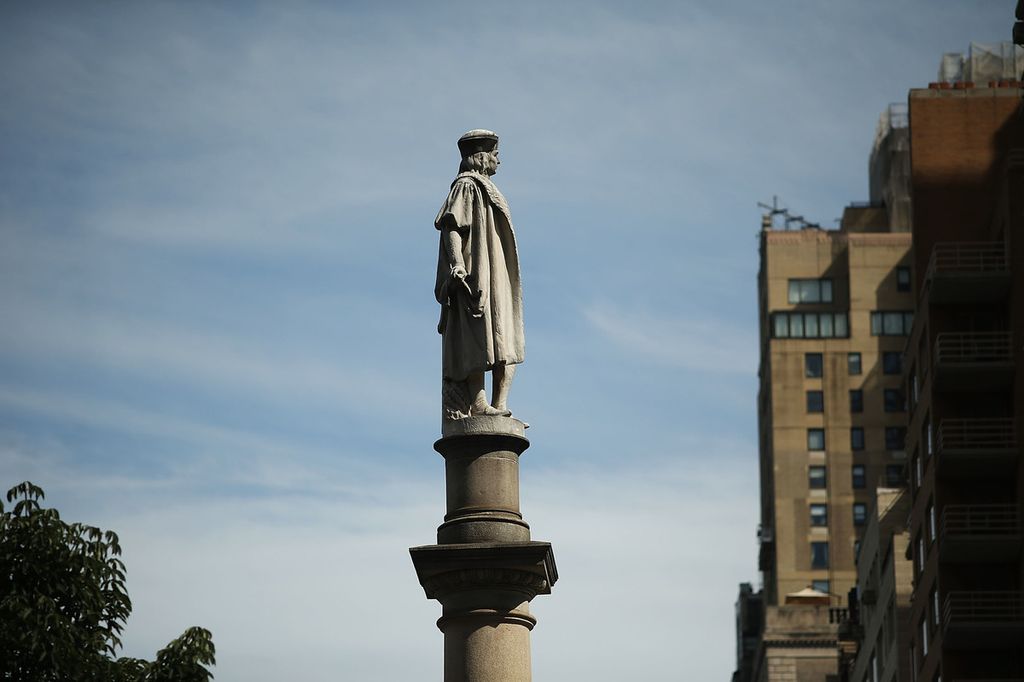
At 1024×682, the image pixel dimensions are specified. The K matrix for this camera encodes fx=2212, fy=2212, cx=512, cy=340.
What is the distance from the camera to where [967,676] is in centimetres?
8538

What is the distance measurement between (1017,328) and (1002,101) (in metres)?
19.4

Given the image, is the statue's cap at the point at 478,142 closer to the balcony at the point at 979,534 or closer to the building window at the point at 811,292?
the balcony at the point at 979,534

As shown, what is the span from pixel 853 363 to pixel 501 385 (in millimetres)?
151565

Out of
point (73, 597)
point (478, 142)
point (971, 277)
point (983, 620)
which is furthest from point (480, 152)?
point (971, 277)

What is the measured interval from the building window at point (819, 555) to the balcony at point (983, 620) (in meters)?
86.9

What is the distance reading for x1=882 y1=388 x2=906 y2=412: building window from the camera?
566 feet

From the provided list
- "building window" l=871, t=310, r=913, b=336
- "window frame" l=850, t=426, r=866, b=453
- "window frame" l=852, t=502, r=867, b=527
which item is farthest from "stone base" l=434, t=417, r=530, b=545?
"building window" l=871, t=310, r=913, b=336

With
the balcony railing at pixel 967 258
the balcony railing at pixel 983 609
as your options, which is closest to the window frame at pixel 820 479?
the balcony railing at pixel 967 258

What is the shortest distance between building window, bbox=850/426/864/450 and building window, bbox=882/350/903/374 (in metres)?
4.99

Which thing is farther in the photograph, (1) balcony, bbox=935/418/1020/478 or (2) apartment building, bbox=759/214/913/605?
(2) apartment building, bbox=759/214/913/605

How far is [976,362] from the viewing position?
87562mm

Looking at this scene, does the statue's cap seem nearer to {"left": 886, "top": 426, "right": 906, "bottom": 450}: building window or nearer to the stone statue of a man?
the stone statue of a man

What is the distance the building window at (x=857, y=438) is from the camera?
173 meters

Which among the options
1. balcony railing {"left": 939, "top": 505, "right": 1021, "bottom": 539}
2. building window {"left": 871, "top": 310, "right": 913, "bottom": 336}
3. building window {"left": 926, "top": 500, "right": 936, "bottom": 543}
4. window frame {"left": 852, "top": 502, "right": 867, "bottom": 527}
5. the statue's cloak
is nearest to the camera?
the statue's cloak
